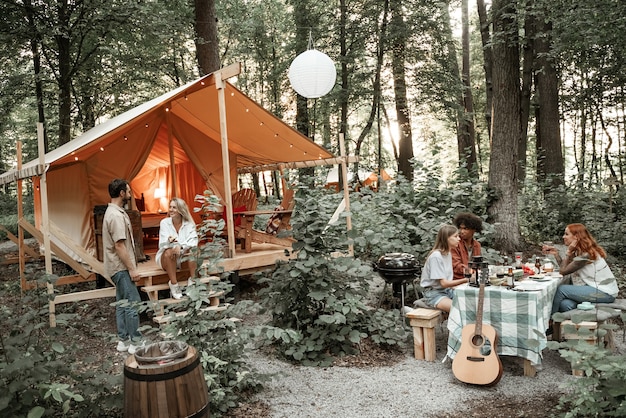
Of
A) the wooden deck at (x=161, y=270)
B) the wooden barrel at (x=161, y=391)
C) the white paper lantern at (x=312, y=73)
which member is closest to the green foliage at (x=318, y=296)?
the wooden deck at (x=161, y=270)

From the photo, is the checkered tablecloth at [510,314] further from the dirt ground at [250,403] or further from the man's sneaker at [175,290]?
the man's sneaker at [175,290]

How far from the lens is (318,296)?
13.3ft

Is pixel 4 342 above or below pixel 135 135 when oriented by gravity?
below

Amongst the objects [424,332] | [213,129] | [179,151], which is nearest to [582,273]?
[424,332]

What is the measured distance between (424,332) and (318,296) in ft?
3.06

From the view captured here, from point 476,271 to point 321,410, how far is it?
1.61 meters

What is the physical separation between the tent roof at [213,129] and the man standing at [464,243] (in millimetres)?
2818

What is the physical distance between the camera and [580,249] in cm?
396

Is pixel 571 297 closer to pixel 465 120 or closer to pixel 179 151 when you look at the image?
pixel 179 151

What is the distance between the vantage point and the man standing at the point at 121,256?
13.3 feet

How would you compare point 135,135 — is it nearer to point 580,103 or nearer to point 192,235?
point 192,235

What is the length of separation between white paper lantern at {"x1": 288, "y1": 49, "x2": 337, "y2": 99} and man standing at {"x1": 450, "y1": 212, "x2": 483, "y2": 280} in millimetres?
2657

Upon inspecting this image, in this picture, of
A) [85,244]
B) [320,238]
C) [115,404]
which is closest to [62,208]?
[85,244]

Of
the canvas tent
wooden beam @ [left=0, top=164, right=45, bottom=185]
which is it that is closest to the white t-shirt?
the canvas tent
